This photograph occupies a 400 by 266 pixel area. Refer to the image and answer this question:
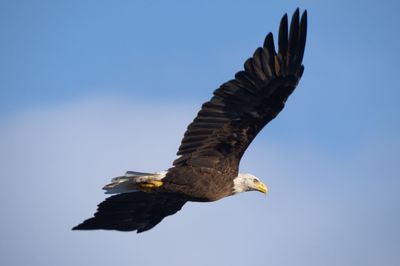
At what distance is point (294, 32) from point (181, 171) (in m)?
2.86

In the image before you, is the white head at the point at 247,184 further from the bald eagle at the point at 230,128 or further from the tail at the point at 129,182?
the tail at the point at 129,182

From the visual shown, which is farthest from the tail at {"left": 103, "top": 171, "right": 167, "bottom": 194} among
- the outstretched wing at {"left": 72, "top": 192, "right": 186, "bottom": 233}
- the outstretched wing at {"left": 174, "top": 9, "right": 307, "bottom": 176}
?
the outstretched wing at {"left": 72, "top": 192, "right": 186, "bottom": 233}

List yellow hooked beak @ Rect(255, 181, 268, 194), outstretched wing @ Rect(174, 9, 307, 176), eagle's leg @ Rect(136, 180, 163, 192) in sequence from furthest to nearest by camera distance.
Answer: yellow hooked beak @ Rect(255, 181, 268, 194) < eagle's leg @ Rect(136, 180, 163, 192) < outstretched wing @ Rect(174, 9, 307, 176)

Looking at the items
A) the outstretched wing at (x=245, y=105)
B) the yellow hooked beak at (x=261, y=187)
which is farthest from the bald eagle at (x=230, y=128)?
the yellow hooked beak at (x=261, y=187)

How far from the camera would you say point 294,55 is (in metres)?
14.3

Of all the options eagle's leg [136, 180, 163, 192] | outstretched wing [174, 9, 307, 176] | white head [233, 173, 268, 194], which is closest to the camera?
outstretched wing [174, 9, 307, 176]

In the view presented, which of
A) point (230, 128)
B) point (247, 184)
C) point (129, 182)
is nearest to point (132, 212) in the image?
point (129, 182)

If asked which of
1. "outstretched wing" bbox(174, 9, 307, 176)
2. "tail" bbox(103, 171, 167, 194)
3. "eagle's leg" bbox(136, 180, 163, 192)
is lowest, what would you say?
"eagle's leg" bbox(136, 180, 163, 192)

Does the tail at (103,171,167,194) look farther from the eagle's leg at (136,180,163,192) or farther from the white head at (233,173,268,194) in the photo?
the white head at (233,173,268,194)

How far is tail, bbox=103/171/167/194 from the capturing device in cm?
1470

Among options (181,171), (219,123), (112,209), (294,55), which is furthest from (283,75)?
(112,209)

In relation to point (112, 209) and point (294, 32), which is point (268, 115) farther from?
point (112, 209)

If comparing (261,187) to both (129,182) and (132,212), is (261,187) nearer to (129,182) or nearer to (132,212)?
(129,182)

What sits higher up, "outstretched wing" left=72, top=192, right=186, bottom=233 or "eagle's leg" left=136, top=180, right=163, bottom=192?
"outstretched wing" left=72, top=192, right=186, bottom=233
